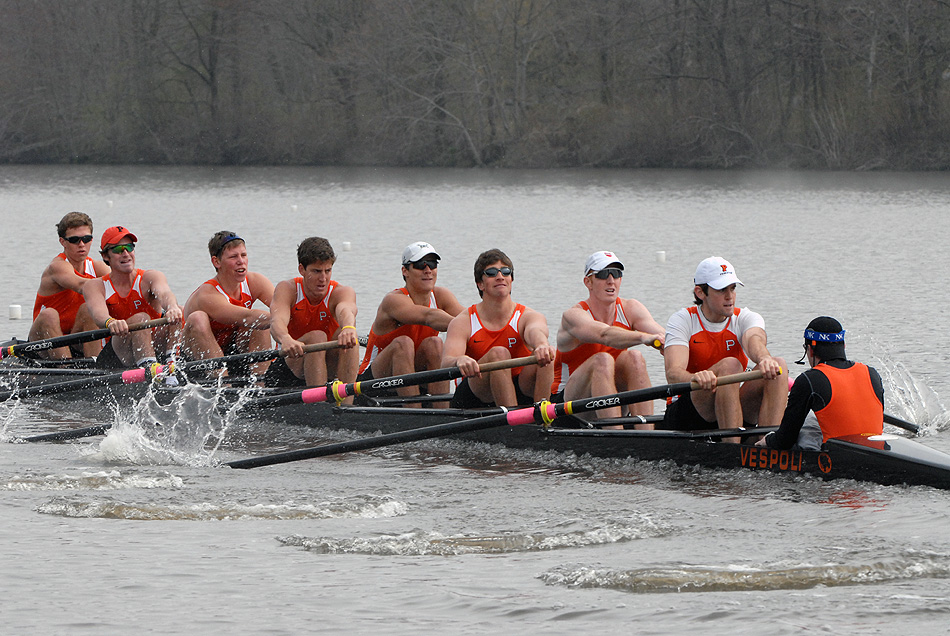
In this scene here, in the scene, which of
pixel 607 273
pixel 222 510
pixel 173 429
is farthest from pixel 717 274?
pixel 173 429

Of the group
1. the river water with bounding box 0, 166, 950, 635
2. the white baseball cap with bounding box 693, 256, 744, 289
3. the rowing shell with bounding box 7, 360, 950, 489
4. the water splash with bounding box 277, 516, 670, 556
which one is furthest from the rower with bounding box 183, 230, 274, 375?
the white baseball cap with bounding box 693, 256, 744, 289

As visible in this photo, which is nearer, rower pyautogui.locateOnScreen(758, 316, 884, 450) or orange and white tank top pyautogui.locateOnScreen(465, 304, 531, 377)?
rower pyautogui.locateOnScreen(758, 316, 884, 450)

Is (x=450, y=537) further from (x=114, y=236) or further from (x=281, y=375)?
(x=114, y=236)

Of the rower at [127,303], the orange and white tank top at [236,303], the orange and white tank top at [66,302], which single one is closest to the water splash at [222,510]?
the orange and white tank top at [236,303]

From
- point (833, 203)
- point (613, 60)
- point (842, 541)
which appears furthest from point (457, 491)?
point (613, 60)

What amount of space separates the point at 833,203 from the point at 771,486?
1031 inches

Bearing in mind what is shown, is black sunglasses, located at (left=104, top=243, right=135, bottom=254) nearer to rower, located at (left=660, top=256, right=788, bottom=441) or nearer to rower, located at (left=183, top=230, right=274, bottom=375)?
rower, located at (left=183, top=230, right=274, bottom=375)

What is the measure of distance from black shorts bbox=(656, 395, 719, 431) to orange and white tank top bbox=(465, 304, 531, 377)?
3.79 feet

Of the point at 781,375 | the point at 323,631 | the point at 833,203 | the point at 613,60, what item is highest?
the point at 613,60

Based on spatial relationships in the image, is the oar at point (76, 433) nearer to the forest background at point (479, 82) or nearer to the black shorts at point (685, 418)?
the black shorts at point (685, 418)

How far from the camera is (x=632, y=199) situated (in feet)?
116

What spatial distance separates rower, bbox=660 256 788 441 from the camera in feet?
23.4

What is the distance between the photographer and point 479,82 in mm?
49281

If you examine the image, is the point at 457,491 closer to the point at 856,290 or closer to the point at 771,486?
the point at 771,486
